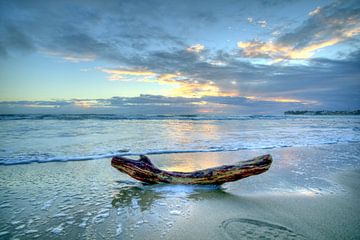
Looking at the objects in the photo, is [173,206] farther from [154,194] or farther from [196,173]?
[196,173]

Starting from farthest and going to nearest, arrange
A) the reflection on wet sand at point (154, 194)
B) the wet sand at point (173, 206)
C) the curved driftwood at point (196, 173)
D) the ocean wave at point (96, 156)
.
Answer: the ocean wave at point (96, 156), the curved driftwood at point (196, 173), the reflection on wet sand at point (154, 194), the wet sand at point (173, 206)

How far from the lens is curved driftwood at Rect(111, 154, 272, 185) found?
12.7 ft

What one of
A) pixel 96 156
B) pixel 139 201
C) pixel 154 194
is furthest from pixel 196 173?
pixel 96 156

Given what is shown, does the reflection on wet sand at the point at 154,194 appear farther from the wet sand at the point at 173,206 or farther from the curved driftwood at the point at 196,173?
the curved driftwood at the point at 196,173

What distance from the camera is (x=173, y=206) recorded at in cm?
351

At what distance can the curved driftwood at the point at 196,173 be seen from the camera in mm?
3876

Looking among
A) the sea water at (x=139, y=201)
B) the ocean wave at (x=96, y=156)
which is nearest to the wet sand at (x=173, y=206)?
the sea water at (x=139, y=201)

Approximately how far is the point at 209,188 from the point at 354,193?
2.71 m

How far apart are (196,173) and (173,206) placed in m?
0.88

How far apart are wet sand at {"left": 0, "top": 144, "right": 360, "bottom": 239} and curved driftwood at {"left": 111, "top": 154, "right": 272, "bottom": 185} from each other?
17 cm

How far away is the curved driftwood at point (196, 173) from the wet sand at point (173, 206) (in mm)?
166

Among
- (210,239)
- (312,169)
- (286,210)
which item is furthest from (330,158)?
(210,239)

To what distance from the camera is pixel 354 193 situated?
166 inches

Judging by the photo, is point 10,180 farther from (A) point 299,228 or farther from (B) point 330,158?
(B) point 330,158
